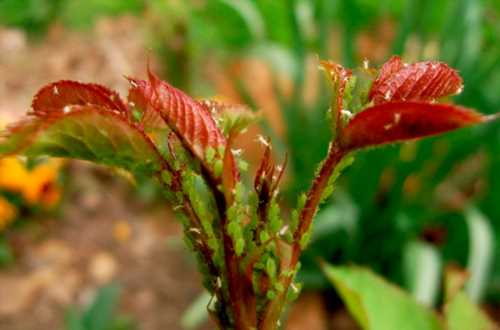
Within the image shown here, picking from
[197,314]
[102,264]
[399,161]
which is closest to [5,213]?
[102,264]

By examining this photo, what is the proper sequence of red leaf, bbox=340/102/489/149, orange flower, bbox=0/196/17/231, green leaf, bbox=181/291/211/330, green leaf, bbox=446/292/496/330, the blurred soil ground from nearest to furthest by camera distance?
1. red leaf, bbox=340/102/489/149
2. green leaf, bbox=446/292/496/330
3. green leaf, bbox=181/291/211/330
4. the blurred soil ground
5. orange flower, bbox=0/196/17/231

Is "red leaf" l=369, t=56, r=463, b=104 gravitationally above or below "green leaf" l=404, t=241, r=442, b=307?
above

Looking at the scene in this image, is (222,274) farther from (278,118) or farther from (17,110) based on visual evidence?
(17,110)

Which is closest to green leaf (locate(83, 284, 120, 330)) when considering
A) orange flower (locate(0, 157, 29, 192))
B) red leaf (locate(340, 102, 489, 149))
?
orange flower (locate(0, 157, 29, 192))

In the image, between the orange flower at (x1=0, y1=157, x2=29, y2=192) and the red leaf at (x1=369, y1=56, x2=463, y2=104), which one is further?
the orange flower at (x1=0, y1=157, x2=29, y2=192)

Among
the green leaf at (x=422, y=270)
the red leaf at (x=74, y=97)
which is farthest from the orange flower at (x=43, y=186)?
the red leaf at (x=74, y=97)

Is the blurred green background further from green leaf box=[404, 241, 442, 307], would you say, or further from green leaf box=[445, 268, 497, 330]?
green leaf box=[445, 268, 497, 330]

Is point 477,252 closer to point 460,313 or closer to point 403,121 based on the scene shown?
point 460,313
